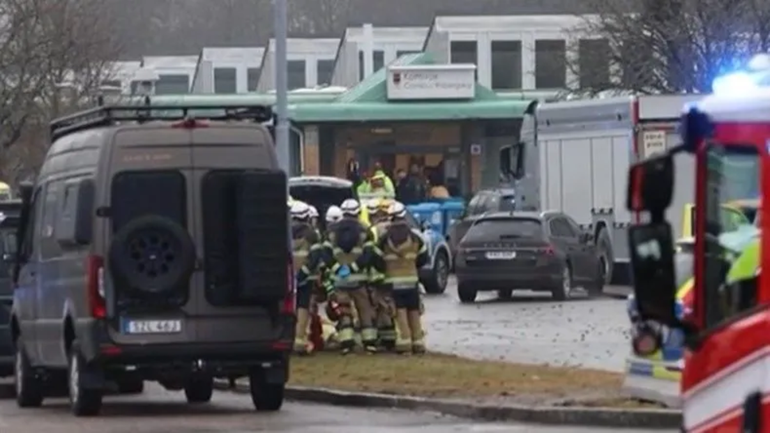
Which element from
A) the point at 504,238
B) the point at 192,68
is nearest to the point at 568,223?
the point at 504,238

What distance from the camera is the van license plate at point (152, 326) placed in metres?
18.2

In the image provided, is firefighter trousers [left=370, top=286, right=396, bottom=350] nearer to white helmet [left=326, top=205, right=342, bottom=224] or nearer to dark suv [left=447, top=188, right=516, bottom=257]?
white helmet [left=326, top=205, right=342, bottom=224]

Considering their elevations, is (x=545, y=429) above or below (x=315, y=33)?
below

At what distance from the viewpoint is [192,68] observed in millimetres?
97188

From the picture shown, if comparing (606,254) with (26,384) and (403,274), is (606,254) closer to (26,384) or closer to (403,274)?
(403,274)

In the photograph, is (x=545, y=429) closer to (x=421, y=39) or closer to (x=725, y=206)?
(x=725, y=206)

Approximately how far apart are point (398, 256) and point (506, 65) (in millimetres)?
53780

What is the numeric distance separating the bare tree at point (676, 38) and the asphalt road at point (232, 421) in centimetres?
2234

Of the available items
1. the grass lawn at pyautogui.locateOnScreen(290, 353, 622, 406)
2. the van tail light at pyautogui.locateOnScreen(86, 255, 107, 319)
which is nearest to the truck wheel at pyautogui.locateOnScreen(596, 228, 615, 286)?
the grass lawn at pyautogui.locateOnScreen(290, 353, 622, 406)

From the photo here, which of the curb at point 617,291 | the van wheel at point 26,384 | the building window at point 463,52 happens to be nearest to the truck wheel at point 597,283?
the curb at point 617,291

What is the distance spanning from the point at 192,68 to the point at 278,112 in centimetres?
6889

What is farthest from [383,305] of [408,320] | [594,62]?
[594,62]

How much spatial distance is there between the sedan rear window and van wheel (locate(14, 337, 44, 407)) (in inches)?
597

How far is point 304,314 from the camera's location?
78.8 ft
